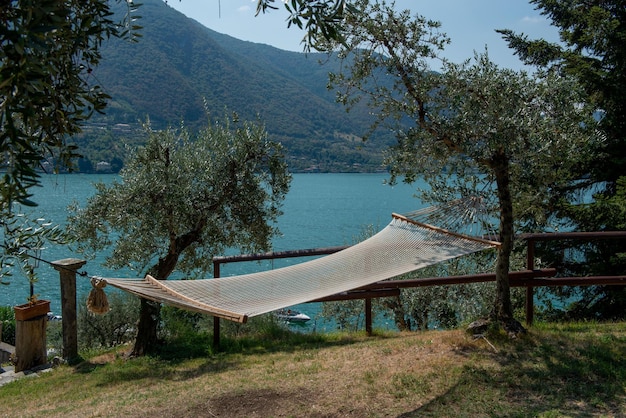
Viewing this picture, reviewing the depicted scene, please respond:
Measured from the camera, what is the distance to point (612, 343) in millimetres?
3594

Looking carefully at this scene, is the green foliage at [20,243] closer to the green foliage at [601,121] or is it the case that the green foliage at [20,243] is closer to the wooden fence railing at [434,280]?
the wooden fence railing at [434,280]

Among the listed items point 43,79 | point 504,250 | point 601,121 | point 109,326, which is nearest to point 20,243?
point 43,79

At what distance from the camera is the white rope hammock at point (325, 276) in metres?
3.33

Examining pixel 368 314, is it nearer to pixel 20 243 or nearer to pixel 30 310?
pixel 20 243

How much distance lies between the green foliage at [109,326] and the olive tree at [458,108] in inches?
191

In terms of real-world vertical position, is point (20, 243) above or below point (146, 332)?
above

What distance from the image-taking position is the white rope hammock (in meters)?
3.33

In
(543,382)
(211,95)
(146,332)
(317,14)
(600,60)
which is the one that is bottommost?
(146,332)

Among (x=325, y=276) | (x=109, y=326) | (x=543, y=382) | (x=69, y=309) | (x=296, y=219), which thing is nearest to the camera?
(x=543, y=382)

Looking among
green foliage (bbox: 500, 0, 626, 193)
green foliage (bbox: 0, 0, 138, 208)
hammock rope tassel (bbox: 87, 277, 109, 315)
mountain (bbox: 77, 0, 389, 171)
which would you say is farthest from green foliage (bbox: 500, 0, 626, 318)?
mountain (bbox: 77, 0, 389, 171)

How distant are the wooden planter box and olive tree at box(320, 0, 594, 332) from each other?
148 inches

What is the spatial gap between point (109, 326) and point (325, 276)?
182 inches

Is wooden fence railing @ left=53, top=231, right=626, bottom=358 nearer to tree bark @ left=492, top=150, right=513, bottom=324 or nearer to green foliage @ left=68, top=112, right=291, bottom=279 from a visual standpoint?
tree bark @ left=492, top=150, right=513, bottom=324

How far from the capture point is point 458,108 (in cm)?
351
